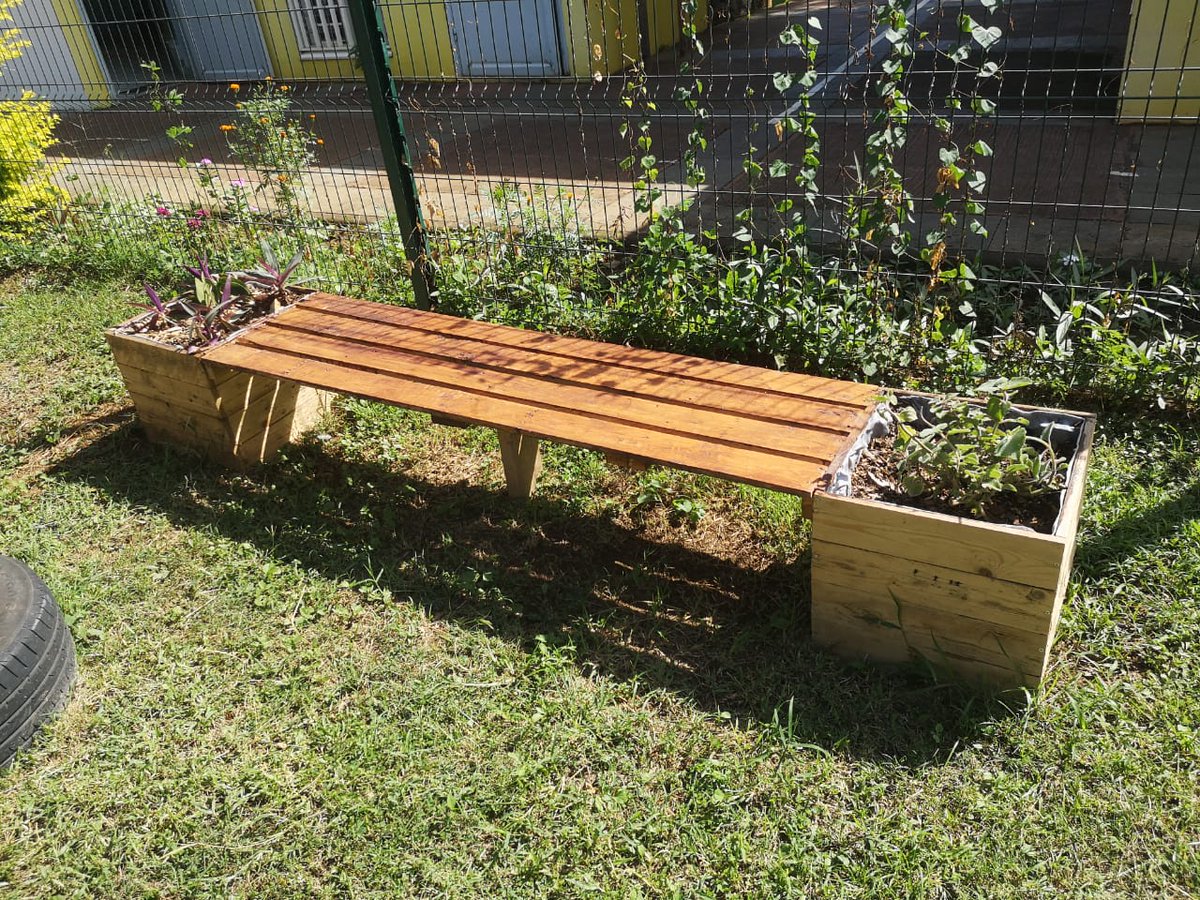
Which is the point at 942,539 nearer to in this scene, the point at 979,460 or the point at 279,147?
the point at 979,460

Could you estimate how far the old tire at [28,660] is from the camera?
2549mm

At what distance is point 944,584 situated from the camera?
2.42m

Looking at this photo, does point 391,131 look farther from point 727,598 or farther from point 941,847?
point 941,847

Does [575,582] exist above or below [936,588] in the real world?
below

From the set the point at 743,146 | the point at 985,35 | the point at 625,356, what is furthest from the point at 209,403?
the point at 743,146

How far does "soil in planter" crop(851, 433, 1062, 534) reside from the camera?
246 centimetres

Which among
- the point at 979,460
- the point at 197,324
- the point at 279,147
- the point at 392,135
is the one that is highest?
the point at 392,135

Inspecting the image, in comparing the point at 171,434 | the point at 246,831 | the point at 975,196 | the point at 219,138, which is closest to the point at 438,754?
the point at 246,831

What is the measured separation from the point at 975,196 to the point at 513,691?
→ 4.30m

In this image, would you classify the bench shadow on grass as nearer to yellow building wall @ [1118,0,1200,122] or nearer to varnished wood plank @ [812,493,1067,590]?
varnished wood plank @ [812,493,1067,590]

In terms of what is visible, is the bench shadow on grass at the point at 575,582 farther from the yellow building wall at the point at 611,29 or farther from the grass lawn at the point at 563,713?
the yellow building wall at the point at 611,29

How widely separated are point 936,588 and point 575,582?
119 centimetres

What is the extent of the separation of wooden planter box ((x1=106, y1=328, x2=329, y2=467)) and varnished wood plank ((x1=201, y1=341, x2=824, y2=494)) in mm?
176

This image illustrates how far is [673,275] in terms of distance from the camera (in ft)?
13.7
